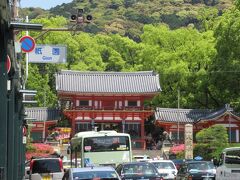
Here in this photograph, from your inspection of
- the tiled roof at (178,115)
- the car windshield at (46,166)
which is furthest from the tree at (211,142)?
the car windshield at (46,166)

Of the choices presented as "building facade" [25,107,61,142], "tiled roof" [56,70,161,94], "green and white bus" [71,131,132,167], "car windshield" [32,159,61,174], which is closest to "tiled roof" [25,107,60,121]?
"building facade" [25,107,61,142]

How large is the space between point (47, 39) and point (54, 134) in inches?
872

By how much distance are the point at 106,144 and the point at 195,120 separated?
39808 millimetres

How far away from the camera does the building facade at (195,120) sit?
68.2m

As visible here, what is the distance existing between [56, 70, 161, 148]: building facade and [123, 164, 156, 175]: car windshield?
48.0 metres

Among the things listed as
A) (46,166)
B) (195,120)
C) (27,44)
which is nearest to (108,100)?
(195,120)

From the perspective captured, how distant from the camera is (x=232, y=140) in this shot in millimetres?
69562

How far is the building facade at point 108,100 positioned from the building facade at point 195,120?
2860mm

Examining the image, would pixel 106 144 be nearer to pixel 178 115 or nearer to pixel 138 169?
pixel 138 169

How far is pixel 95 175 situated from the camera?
1745cm

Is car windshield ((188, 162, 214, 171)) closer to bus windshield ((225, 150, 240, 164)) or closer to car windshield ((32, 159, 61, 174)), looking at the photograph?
car windshield ((32, 159, 61, 174))

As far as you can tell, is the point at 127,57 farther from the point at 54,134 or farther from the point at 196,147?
the point at 196,147

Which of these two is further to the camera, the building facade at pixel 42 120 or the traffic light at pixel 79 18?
the building facade at pixel 42 120

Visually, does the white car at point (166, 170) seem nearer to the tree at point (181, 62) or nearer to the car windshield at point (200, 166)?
the car windshield at point (200, 166)
